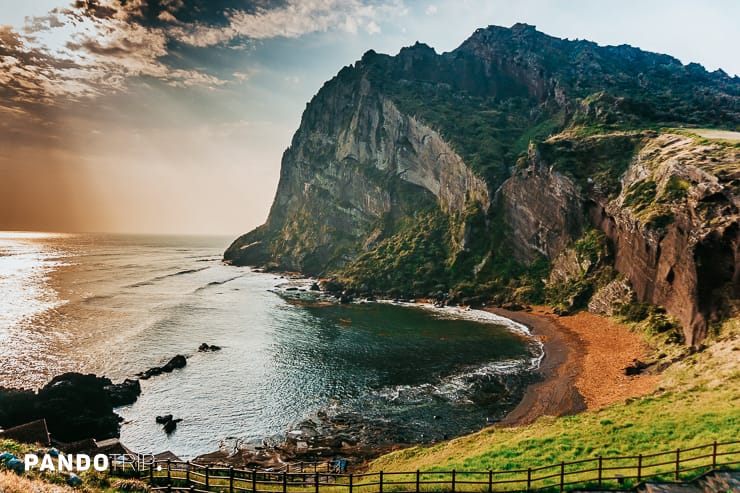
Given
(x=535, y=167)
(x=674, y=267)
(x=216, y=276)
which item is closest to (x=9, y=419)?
(x=674, y=267)

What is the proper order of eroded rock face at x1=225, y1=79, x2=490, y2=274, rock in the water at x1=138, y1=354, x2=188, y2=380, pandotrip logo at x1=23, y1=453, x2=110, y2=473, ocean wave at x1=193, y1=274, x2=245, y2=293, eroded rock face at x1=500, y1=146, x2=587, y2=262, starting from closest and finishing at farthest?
pandotrip logo at x1=23, y1=453, x2=110, y2=473, rock in the water at x1=138, y1=354, x2=188, y2=380, eroded rock face at x1=500, y1=146, x2=587, y2=262, ocean wave at x1=193, y1=274, x2=245, y2=293, eroded rock face at x1=225, y1=79, x2=490, y2=274

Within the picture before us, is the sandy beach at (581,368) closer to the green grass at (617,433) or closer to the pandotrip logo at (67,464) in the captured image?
the green grass at (617,433)

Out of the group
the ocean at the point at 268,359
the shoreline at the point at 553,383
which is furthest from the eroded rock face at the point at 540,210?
the shoreline at the point at 553,383

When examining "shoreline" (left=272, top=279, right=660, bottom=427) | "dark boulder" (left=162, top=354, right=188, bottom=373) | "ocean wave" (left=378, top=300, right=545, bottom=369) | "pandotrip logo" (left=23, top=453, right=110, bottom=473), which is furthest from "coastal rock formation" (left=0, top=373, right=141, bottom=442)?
"ocean wave" (left=378, top=300, right=545, bottom=369)

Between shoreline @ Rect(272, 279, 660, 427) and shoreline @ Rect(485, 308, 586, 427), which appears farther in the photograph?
shoreline @ Rect(272, 279, 660, 427)

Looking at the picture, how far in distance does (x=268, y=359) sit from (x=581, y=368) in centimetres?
4237

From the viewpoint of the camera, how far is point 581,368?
50.1 meters

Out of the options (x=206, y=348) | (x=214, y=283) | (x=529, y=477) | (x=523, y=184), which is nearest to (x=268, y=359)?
(x=206, y=348)

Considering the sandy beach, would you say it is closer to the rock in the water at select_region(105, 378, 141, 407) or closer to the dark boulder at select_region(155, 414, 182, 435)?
the dark boulder at select_region(155, 414, 182, 435)

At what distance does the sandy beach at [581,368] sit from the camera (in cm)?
4000

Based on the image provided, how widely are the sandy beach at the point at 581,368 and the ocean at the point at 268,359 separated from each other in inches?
109

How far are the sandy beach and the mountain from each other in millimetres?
4579

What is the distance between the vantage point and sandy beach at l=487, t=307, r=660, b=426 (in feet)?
131

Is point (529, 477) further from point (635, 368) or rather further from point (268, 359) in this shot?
point (268, 359)
